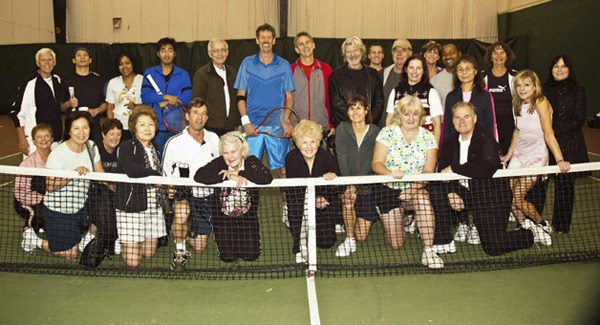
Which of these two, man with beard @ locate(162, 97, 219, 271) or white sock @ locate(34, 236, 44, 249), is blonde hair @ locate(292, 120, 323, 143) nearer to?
man with beard @ locate(162, 97, 219, 271)

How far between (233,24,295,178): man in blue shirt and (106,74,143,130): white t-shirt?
1.35 meters

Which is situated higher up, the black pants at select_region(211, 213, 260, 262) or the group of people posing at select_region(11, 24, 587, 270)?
the group of people posing at select_region(11, 24, 587, 270)

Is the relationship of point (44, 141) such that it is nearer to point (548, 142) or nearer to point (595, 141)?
point (548, 142)

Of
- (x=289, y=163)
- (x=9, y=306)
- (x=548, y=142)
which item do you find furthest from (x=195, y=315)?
(x=548, y=142)

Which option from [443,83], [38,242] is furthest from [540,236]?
[38,242]

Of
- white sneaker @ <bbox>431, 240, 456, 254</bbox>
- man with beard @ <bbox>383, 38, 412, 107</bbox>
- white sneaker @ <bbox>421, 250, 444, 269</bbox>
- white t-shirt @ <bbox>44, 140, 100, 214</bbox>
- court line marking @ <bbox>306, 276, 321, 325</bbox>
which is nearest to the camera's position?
court line marking @ <bbox>306, 276, 321, 325</bbox>

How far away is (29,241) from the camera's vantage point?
5.18 meters

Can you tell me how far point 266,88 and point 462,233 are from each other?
2536mm

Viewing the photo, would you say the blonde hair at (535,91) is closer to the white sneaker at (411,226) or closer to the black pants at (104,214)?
the white sneaker at (411,226)

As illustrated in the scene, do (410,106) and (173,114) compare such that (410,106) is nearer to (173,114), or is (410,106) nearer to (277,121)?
(277,121)

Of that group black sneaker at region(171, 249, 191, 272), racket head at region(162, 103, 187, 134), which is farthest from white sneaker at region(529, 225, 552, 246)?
racket head at region(162, 103, 187, 134)

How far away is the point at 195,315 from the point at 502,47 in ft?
13.2

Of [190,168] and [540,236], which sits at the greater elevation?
[190,168]

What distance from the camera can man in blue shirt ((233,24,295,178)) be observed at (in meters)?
5.93
